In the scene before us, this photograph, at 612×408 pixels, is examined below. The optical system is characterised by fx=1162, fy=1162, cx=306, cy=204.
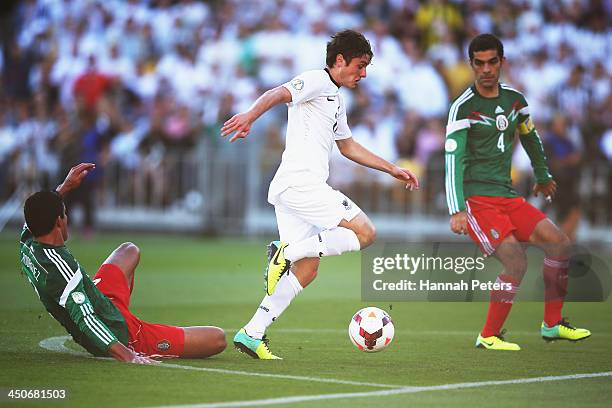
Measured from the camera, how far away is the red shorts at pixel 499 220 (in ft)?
32.8

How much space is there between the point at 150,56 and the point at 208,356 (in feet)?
59.2

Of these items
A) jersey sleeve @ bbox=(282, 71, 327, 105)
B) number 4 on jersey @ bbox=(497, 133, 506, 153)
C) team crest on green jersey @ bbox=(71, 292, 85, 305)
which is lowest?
team crest on green jersey @ bbox=(71, 292, 85, 305)

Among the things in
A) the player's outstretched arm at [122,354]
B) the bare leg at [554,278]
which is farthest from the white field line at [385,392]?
the bare leg at [554,278]

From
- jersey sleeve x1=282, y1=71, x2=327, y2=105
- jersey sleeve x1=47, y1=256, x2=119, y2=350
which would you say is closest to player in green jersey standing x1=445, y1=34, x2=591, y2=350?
jersey sleeve x1=282, y1=71, x2=327, y2=105

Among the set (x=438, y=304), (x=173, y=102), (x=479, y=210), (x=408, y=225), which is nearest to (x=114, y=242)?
(x=173, y=102)

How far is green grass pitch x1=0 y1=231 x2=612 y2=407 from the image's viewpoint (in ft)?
23.6

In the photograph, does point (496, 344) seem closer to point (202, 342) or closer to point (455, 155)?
point (455, 155)

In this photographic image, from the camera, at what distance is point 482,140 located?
10.1 metres

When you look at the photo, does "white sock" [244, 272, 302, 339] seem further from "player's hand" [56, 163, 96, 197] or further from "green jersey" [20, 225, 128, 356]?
"player's hand" [56, 163, 96, 197]

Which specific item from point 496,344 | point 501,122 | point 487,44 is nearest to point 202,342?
point 496,344

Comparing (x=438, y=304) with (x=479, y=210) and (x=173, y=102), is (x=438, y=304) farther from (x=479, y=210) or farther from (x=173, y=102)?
(x=173, y=102)

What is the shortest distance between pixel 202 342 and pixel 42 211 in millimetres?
1567

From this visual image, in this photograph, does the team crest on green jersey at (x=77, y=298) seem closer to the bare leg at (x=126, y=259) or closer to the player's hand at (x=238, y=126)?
the bare leg at (x=126, y=259)

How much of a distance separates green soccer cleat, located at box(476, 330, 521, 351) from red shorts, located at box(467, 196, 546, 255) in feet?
2.42
